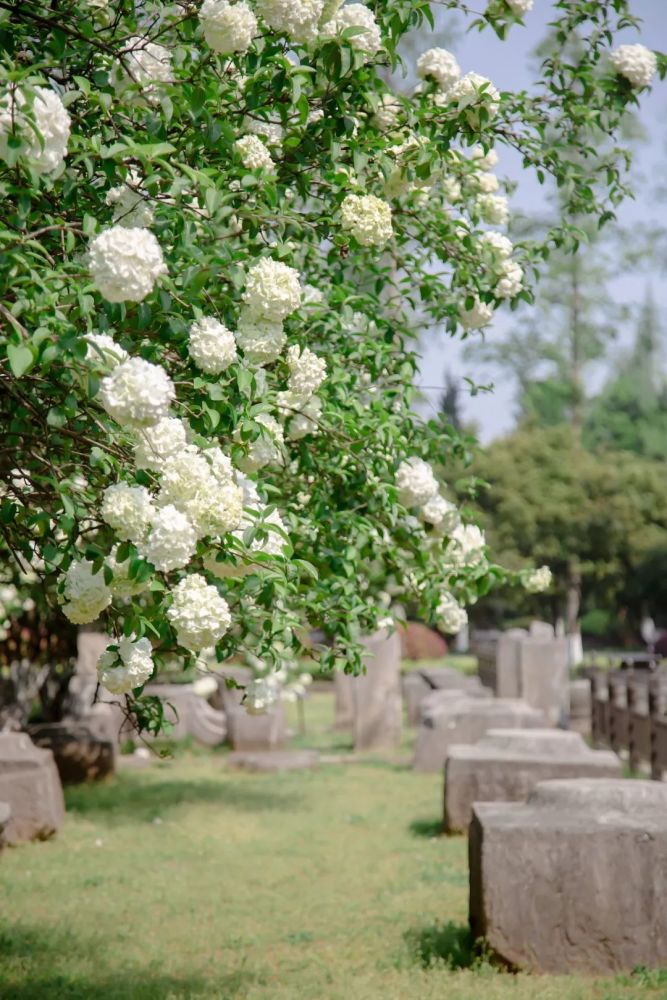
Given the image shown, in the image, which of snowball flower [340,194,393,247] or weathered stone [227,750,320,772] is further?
weathered stone [227,750,320,772]

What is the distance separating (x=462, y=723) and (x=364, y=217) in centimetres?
1019

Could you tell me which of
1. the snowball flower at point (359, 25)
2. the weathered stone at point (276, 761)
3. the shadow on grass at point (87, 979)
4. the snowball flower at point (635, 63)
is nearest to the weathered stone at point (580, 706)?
the weathered stone at point (276, 761)

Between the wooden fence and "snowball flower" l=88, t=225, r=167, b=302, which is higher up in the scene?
"snowball flower" l=88, t=225, r=167, b=302

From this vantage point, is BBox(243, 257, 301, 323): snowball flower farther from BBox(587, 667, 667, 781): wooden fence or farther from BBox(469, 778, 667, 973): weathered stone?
BBox(587, 667, 667, 781): wooden fence

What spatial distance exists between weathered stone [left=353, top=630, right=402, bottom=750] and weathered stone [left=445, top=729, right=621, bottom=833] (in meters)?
6.16

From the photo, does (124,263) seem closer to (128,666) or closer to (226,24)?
(226,24)

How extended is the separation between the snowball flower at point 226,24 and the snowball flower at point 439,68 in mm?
1262

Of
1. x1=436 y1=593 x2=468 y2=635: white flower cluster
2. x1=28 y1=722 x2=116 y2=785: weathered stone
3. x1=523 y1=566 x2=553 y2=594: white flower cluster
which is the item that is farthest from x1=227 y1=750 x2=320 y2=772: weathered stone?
x1=436 y1=593 x2=468 y2=635: white flower cluster

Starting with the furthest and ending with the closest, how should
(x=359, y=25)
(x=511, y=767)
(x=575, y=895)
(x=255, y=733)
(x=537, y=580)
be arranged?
(x=255, y=733) < (x=511, y=767) < (x=537, y=580) < (x=575, y=895) < (x=359, y=25)

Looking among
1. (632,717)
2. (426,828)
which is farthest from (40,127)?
(632,717)

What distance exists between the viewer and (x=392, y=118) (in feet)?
15.1

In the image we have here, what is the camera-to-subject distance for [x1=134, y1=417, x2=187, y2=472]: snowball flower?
10.8 ft

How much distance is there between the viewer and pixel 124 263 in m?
3.06

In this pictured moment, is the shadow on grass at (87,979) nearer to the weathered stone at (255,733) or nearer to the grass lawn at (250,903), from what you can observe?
the grass lawn at (250,903)
